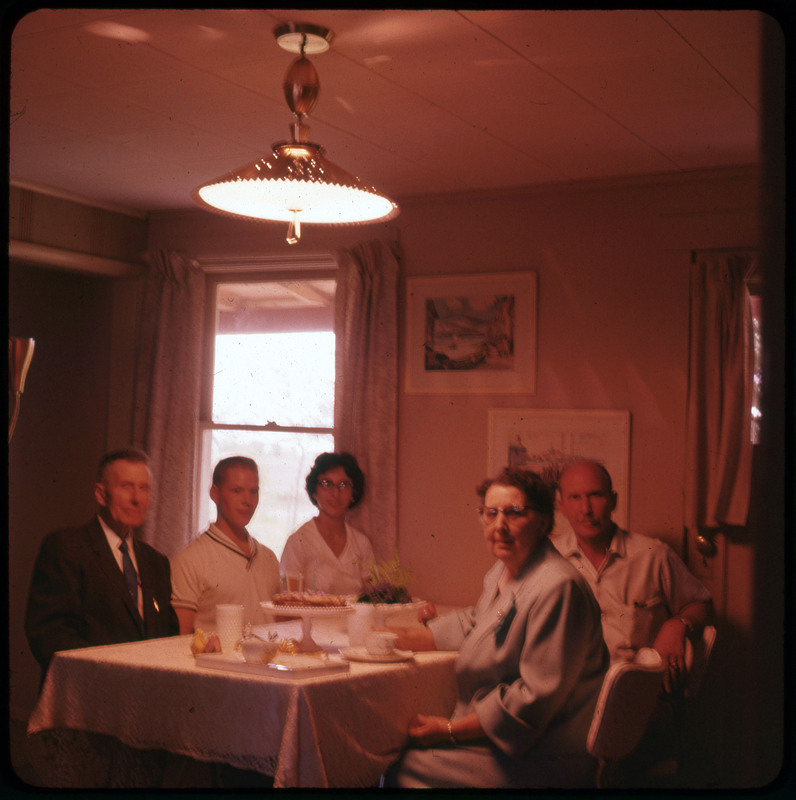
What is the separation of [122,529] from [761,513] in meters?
1.29

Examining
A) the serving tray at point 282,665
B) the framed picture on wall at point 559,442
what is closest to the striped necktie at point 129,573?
the serving tray at point 282,665

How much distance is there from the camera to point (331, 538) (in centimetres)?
243

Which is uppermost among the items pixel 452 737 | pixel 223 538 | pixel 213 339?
pixel 213 339

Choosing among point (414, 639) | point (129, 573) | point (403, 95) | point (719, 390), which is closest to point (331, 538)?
point (414, 639)

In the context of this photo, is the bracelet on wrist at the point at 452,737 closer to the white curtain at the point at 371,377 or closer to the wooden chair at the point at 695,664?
the wooden chair at the point at 695,664

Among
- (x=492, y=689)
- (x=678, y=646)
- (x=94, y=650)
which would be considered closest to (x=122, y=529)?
(x=94, y=650)

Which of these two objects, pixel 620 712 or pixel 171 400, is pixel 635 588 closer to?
pixel 620 712

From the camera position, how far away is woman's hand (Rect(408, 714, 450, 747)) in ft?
5.24

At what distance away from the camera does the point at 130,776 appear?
161 centimetres

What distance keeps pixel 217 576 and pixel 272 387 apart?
0.56 meters

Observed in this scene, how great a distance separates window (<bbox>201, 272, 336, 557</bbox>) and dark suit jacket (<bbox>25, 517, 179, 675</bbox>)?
60cm

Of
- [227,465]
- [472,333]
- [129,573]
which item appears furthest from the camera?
[472,333]

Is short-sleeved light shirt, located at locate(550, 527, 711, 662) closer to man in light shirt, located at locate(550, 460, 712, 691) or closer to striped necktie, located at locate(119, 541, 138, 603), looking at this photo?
man in light shirt, located at locate(550, 460, 712, 691)

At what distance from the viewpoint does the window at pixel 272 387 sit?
7.75 feet
